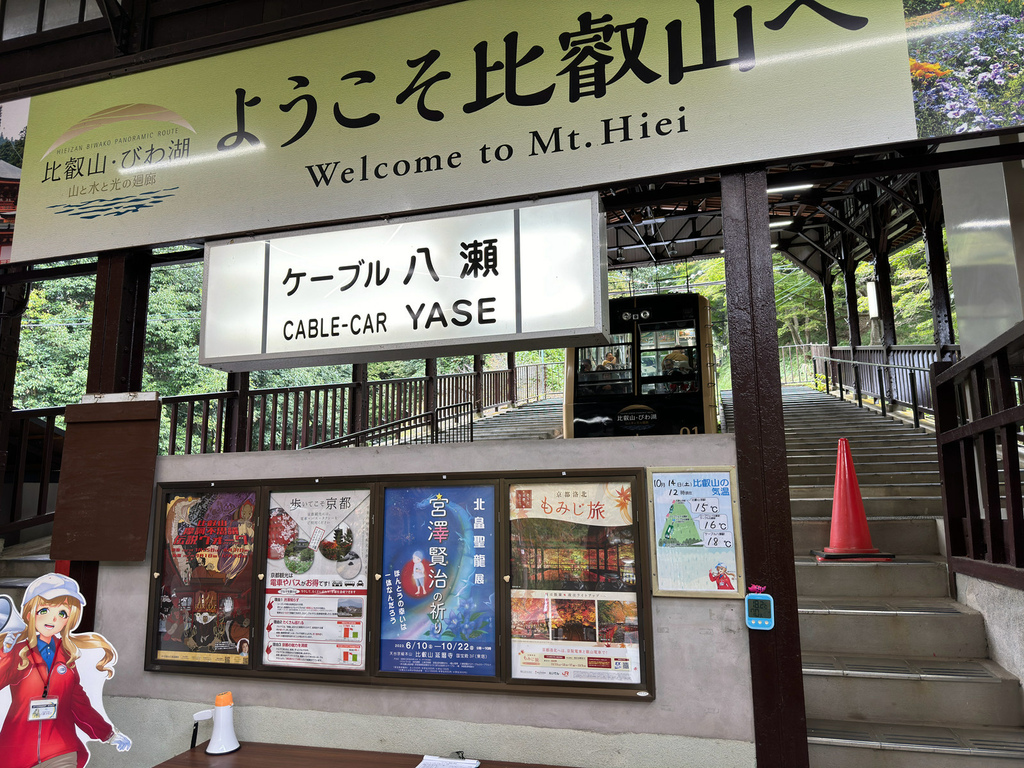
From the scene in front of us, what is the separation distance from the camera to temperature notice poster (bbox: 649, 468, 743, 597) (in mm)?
3127

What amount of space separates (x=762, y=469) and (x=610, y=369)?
248 inches

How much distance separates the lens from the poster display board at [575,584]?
320 cm

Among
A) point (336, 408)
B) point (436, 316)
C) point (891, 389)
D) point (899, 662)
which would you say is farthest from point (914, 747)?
point (891, 389)

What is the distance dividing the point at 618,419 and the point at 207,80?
251 inches

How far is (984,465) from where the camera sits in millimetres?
3801

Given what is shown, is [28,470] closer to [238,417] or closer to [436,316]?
[238,417]

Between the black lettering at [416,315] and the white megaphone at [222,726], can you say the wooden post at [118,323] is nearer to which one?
the white megaphone at [222,726]

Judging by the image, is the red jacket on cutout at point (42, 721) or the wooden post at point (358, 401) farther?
the wooden post at point (358, 401)

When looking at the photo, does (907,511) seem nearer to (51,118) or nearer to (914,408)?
(914,408)

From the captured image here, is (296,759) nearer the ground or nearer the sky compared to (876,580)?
nearer the ground

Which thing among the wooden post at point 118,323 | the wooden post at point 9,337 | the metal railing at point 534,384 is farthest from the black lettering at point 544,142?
the metal railing at point 534,384

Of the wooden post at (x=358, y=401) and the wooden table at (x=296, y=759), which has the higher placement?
the wooden post at (x=358, y=401)

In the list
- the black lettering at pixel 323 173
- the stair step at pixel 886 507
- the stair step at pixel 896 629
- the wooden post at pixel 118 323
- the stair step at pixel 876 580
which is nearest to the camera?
the stair step at pixel 896 629

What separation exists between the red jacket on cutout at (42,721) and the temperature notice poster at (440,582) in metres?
1.41
